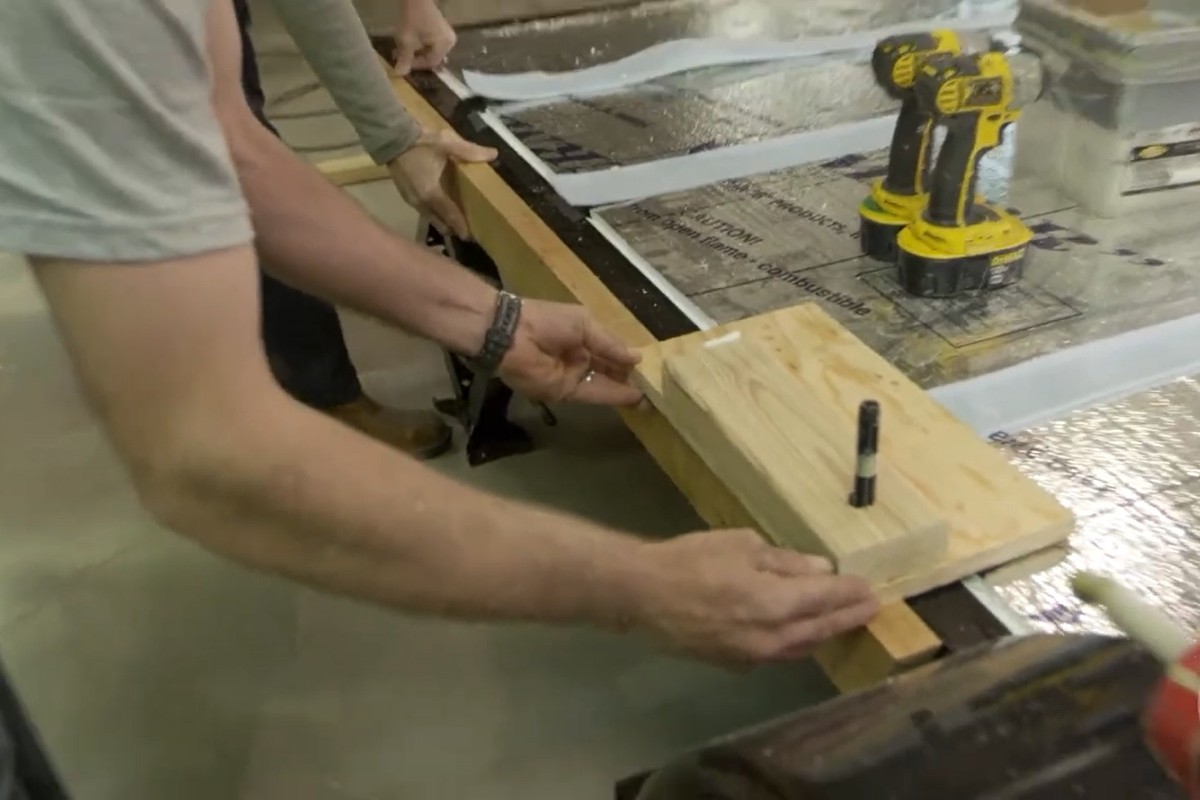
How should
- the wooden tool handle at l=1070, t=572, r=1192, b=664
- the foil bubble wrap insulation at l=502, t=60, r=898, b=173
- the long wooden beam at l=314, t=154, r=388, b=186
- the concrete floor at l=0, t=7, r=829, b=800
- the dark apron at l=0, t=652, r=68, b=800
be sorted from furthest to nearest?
the long wooden beam at l=314, t=154, r=388, b=186
the foil bubble wrap insulation at l=502, t=60, r=898, b=173
the concrete floor at l=0, t=7, r=829, b=800
the dark apron at l=0, t=652, r=68, b=800
the wooden tool handle at l=1070, t=572, r=1192, b=664

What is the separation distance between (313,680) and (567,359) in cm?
60

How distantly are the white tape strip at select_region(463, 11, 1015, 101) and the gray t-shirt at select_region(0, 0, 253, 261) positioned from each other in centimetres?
106

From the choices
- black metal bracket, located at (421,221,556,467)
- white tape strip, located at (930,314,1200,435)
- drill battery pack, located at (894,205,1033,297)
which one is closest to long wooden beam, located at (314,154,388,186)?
black metal bracket, located at (421,221,556,467)

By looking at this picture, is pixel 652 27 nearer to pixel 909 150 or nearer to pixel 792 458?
pixel 909 150

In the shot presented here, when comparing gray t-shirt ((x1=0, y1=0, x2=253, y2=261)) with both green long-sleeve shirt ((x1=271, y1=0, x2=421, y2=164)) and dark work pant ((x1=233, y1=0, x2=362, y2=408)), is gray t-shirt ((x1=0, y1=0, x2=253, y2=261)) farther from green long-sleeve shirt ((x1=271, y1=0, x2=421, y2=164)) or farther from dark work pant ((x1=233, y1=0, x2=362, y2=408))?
dark work pant ((x1=233, y1=0, x2=362, y2=408))

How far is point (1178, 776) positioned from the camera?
0.40 metres

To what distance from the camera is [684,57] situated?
169cm

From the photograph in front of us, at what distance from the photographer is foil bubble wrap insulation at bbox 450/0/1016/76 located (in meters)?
1.78

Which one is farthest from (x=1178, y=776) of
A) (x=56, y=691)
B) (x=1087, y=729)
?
(x=56, y=691)

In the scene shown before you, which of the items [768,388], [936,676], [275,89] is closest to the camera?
[936,676]

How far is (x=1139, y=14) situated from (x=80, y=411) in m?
1.68

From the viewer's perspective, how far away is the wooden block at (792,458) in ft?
2.34

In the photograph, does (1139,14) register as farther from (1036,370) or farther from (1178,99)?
(1036,370)

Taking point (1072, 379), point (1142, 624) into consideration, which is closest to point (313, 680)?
point (1072, 379)
